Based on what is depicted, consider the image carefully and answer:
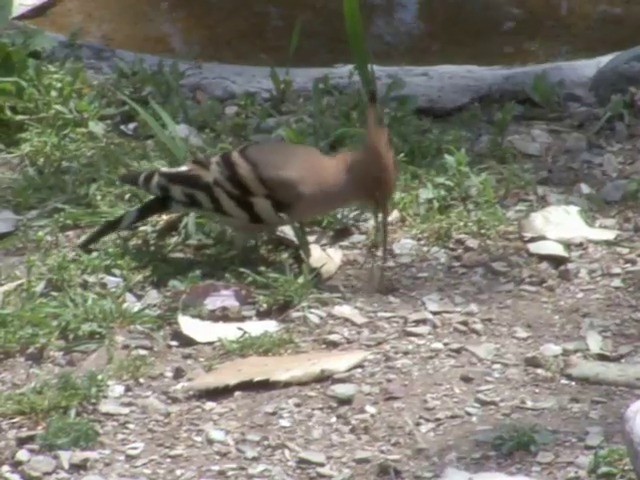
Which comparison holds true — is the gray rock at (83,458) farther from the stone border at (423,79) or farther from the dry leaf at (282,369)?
the stone border at (423,79)

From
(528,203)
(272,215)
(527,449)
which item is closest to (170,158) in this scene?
(272,215)

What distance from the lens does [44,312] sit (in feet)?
14.6

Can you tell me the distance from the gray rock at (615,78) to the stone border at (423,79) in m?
0.05

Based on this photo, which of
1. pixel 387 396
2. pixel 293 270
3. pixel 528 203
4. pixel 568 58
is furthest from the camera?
pixel 568 58

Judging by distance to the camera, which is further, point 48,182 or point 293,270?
point 48,182

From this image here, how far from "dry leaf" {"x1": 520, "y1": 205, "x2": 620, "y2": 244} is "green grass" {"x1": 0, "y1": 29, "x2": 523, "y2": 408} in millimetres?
115

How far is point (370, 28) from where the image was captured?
7457 mm

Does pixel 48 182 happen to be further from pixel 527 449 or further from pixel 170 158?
pixel 527 449

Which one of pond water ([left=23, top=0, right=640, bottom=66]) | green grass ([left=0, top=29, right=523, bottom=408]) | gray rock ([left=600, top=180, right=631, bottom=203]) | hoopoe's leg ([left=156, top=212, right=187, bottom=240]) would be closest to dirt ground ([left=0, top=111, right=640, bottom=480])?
green grass ([left=0, top=29, right=523, bottom=408])

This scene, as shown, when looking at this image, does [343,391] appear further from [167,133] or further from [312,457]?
[167,133]

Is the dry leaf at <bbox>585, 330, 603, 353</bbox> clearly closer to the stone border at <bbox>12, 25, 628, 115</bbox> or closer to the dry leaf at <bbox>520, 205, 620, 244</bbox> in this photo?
the dry leaf at <bbox>520, 205, 620, 244</bbox>

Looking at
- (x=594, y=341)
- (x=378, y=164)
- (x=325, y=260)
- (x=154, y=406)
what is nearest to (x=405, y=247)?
(x=325, y=260)

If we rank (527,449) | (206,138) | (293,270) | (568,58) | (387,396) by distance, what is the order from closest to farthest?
(527,449) < (387,396) < (293,270) < (206,138) < (568,58)

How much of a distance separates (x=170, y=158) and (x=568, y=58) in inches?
92.1
